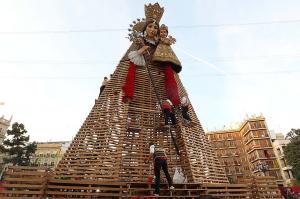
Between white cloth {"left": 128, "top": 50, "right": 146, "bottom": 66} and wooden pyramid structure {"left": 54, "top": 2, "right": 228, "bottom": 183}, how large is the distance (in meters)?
0.34

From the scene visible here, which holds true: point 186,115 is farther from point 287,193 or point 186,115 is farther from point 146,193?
point 287,193

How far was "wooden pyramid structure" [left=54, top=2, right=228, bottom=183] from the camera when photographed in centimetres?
824

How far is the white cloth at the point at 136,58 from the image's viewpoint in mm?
11188

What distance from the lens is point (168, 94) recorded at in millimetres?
10953

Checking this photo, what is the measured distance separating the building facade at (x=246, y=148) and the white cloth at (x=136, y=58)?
1713 inches

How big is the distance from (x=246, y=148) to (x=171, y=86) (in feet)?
163

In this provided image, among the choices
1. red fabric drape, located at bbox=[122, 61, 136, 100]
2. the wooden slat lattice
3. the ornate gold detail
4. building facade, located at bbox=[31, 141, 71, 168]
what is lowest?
the wooden slat lattice

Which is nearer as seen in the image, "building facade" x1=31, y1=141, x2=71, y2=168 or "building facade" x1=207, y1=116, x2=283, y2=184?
"building facade" x1=207, y1=116, x2=283, y2=184

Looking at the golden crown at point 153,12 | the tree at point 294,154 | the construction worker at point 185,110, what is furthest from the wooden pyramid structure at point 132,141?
the tree at point 294,154

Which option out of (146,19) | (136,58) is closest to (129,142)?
(136,58)

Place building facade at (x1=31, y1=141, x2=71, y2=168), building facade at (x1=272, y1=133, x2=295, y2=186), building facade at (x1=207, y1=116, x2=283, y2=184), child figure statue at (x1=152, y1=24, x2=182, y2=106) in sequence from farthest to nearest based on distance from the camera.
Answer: building facade at (x1=31, y1=141, x2=71, y2=168) → building facade at (x1=207, y1=116, x2=283, y2=184) → building facade at (x1=272, y1=133, x2=295, y2=186) → child figure statue at (x1=152, y1=24, x2=182, y2=106)

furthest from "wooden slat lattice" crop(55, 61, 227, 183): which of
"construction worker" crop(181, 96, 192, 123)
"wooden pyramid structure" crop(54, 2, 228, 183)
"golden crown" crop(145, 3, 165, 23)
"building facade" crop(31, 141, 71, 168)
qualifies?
"building facade" crop(31, 141, 71, 168)

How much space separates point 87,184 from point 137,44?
7.61m

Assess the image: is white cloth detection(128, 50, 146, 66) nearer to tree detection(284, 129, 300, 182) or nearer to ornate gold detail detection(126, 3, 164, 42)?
ornate gold detail detection(126, 3, 164, 42)
